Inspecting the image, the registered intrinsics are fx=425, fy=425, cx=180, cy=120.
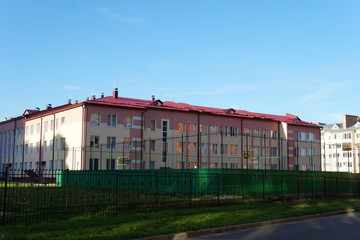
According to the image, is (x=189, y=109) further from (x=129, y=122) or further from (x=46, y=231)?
(x=46, y=231)

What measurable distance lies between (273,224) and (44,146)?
43.2 meters

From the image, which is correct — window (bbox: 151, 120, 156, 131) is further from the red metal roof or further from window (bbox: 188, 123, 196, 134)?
window (bbox: 188, 123, 196, 134)

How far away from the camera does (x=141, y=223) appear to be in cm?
1345

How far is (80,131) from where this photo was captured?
46844 millimetres

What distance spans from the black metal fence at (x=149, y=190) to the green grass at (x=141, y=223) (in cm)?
82

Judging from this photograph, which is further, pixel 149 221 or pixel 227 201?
pixel 227 201

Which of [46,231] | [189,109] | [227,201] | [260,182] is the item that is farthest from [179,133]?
[46,231]

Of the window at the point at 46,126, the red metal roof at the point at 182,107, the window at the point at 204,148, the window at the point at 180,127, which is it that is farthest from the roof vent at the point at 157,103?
the window at the point at 46,126

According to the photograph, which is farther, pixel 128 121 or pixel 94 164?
pixel 128 121

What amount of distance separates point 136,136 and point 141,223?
37037mm

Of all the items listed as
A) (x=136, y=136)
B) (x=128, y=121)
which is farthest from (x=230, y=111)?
(x=128, y=121)

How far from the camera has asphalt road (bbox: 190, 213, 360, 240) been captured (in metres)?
12.3

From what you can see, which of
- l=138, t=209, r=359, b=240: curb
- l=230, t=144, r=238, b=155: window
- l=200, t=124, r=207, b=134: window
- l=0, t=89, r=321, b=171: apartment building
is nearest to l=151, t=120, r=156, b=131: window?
l=0, t=89, r=321, b=171: apartment building

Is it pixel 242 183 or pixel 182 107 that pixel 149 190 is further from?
pixel 182 107
